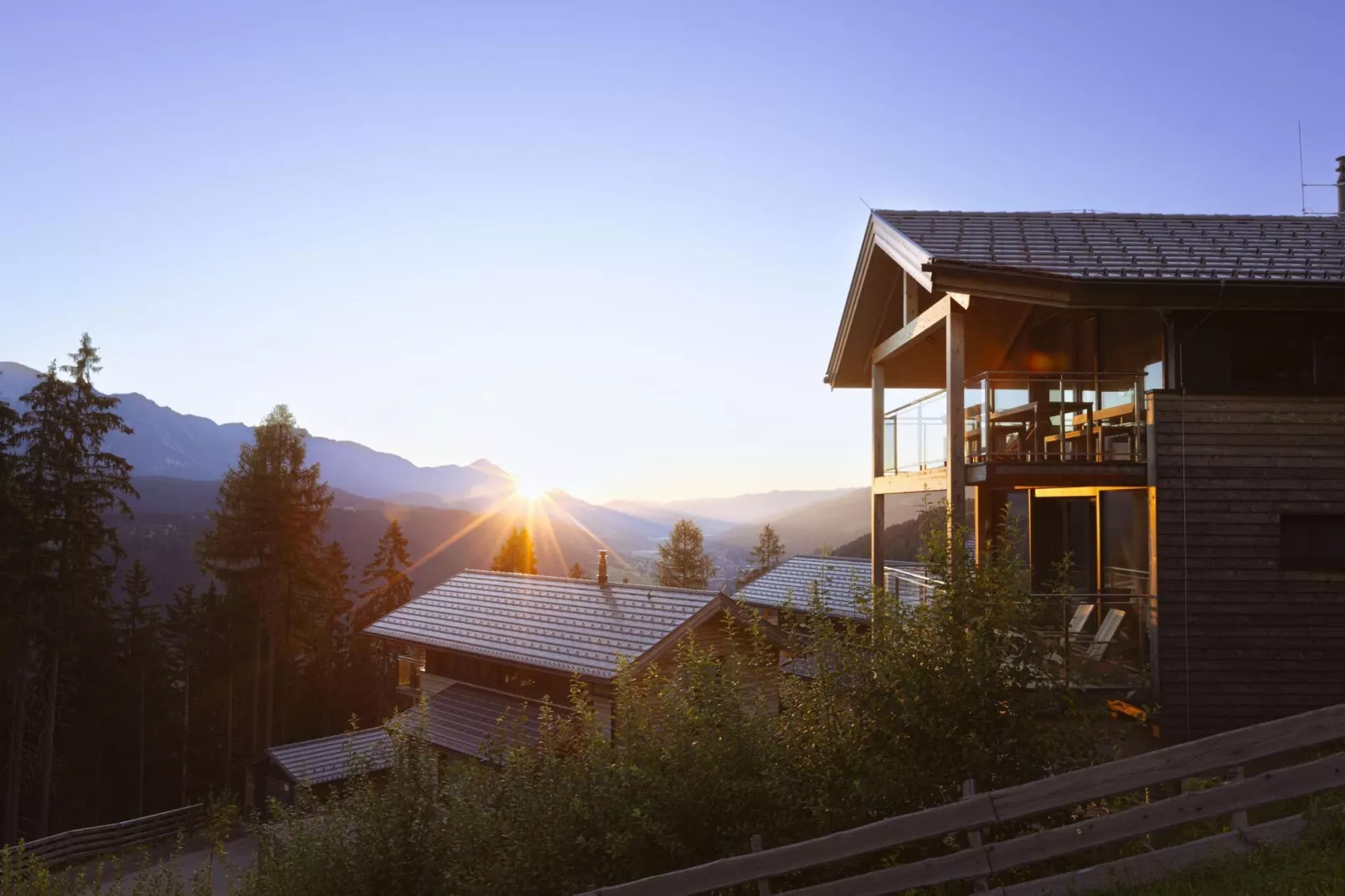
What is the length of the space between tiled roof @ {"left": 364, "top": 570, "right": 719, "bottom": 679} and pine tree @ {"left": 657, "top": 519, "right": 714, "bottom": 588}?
105 ft

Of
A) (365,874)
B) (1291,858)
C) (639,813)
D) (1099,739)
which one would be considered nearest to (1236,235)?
(1099,739)

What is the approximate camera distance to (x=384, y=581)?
50.1 m

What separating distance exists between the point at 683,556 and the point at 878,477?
1631 inches

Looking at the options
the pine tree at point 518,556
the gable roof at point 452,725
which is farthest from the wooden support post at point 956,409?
the pine tree at point 518,556

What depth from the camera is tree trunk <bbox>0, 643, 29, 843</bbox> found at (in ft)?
81.3

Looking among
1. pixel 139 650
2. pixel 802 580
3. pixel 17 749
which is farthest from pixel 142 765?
pixel 802 580

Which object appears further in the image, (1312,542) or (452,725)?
(452,725)

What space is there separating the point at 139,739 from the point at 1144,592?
36278 mm

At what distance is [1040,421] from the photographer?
13.1m

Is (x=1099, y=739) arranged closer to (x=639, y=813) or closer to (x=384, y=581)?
(x=639, y=813)

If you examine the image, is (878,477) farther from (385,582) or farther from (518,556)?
(518,556)

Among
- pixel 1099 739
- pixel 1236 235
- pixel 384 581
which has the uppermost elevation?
pixel 1236 235

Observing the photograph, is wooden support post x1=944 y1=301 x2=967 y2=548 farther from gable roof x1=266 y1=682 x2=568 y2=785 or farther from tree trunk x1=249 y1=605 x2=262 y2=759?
tree trunk x1=249 y1=605 x2=262 y2=759

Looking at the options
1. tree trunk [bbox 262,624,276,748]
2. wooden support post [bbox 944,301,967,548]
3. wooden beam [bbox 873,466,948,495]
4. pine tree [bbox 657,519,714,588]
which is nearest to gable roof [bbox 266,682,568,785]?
wooden beam [bbox 873,466,948,495]
